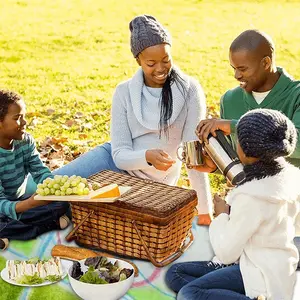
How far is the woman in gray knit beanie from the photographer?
3588mm

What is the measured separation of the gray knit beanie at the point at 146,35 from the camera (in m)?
3.45

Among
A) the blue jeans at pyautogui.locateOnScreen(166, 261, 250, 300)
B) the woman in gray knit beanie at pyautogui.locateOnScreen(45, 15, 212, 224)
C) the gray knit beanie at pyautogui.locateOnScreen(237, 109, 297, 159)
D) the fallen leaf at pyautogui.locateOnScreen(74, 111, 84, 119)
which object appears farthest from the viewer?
the fallen leaf at pyautogui.locateOnScreen(74, 111, 84, 119)

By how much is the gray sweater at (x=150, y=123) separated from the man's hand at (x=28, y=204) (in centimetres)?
55

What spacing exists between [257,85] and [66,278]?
1.31 meters

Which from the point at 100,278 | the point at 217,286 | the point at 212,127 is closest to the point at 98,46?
the point at 212,127

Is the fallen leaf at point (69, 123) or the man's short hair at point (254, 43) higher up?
the man's short hair at point (254, 43)

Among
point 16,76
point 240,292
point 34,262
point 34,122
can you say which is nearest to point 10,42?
point 16,76

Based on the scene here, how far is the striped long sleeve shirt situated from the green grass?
167cm

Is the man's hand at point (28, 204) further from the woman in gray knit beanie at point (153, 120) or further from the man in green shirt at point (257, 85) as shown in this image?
the man in green shirt at point (257, 85)

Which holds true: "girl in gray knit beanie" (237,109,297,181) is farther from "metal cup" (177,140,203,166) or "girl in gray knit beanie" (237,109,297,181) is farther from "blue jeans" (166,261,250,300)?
"metal cup" (177,140,203,166)

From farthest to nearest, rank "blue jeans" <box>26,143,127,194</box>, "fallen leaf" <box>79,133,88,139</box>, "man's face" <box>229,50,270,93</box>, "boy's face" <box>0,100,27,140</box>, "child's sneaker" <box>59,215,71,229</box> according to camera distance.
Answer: "fallen leaf" <box>79,133,88,139</box> < "blue jeans" <box>26,143,127,194</box> < "child's sneaker" <box>59,215,71,229</box> < "boy's face" <box>0,100,27,140</box> < "man's face" <box>229,50,270,93</box>

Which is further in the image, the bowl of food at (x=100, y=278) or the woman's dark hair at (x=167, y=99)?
the woman's dark hair at (x=167, y=99)

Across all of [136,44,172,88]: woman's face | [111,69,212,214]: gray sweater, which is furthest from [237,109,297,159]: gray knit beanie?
[111,69,212,214]: gray sweater

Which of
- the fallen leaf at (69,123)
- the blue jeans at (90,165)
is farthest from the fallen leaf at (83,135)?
the blue jeans at (90,165)
